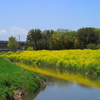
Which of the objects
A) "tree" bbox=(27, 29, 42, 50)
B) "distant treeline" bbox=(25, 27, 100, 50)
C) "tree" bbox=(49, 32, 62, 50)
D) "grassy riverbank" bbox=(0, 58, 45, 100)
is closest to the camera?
"grassy riverbank" bbox=(0, 58, 45, 100)

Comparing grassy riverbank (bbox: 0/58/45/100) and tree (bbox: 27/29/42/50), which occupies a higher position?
tree (bbox: 27/29/42/50)

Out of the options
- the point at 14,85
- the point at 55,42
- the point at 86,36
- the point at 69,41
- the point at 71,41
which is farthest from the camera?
the point at 71,41

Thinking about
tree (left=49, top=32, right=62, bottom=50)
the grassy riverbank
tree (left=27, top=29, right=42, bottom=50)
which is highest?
tree (left=27, top=29, right=42, bottom=50)

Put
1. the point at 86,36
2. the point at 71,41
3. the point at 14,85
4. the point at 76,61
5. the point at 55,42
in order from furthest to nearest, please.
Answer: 1. the point at 71,41
2. the point at 86,36
3. the point at 55,42
4. the point at 76,61
5. the point at 14,85

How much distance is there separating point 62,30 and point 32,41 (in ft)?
78.4

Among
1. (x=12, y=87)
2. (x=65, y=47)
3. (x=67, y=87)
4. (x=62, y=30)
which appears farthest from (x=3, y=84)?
(x=62, y=30)

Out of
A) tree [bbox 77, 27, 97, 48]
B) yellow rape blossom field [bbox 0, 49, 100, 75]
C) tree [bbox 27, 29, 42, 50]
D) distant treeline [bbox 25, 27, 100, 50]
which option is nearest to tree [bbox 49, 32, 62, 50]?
distant treeline [bbox 25, 27, 100, 50]

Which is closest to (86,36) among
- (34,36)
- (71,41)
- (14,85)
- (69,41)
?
(71,41)

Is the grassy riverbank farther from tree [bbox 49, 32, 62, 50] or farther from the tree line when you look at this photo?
the tree line

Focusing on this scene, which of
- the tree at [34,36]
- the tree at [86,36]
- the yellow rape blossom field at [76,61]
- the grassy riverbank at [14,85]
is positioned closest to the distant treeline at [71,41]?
the tree at [86,36]

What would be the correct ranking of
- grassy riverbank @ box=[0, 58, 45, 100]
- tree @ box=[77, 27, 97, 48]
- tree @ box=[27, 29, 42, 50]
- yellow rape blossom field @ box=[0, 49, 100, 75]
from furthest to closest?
1. tree @ box=[27, 29, 42, 50]
2. tree @ box=[77, 27, 97, 48]
3. yellow rape blossom field @ box=[0, 49, 100, 75]
4. grassy riverbank @ box=[0, 58, 45, 100]

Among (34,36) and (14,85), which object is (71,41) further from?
(14,85)

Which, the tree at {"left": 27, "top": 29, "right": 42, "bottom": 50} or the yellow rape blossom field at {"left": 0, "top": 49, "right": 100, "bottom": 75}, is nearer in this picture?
the yellow rape blossom field at {"left": 0, "top": 49, "right": 100, "bottom": 75}

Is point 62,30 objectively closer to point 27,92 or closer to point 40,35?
point 40,35
